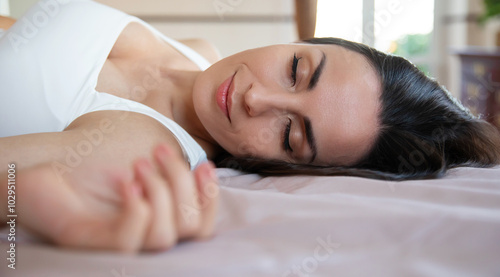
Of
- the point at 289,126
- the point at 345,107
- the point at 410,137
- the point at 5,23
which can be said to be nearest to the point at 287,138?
the point at 289,126

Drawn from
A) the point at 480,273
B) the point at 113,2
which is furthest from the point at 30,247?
the point at 113,2

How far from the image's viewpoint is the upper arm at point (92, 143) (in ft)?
2.30

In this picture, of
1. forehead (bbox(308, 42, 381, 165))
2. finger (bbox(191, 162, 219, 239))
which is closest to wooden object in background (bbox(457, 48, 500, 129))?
forehead (bbox(308, 42, 381, 165))

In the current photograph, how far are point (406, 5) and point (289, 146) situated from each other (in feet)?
11.3

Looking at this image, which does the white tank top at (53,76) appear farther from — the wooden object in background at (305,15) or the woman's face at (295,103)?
the wooden object in background at (305,15)

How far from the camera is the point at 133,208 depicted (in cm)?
43

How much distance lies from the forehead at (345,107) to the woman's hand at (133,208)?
56cm

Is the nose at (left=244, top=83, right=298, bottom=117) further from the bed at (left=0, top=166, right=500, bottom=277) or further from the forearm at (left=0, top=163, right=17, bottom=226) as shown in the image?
the forearm at (left=0, top=163, right=17, bottom=226)

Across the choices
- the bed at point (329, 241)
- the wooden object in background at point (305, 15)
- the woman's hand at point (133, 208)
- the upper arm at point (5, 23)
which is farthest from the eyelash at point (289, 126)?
the wooden object in background at point (305, 15)

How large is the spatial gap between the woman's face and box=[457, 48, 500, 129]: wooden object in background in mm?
2386

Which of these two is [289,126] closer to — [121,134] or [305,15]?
[121,134]

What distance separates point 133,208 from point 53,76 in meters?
0.69

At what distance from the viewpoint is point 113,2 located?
253 cm

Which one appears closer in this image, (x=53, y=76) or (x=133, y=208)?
(x=133, y=208)
